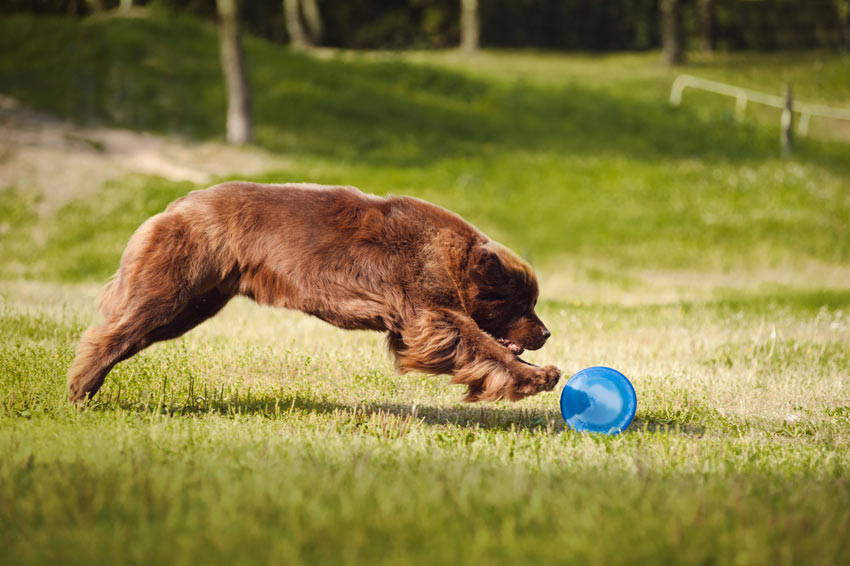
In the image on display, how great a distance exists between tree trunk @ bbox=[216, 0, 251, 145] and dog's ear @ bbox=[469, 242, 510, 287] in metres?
14.5

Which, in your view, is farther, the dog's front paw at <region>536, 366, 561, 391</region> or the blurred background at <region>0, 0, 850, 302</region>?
the blurred background at <region>0, 0, 850, 302</region>

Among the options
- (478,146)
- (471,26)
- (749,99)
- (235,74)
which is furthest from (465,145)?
(471,26)

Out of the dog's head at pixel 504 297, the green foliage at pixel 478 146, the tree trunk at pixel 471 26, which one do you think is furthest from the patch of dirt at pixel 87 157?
the tree trunk at pixel 471 26

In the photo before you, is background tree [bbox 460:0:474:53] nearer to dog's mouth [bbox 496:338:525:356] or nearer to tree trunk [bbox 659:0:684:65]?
tree trunk [bbox 659:0:684:65]

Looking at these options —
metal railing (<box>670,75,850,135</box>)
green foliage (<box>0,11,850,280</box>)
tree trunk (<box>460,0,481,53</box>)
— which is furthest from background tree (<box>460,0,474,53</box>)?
metal railing (<box>670,75,850,135</box>)

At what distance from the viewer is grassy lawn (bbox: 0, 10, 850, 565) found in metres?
2.87

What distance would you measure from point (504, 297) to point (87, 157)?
1403 centimetres

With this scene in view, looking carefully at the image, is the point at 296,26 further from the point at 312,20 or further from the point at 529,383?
the point at 529,383

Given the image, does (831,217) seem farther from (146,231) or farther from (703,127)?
(146,231)

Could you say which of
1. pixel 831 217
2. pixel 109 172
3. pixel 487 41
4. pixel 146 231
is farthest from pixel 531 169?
pixel 487 41

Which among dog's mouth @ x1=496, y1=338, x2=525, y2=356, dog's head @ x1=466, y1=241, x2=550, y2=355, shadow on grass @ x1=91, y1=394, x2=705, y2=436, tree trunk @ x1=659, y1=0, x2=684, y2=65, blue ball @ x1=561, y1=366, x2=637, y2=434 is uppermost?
tree trunk @ x1=659, y1=0, x2=684, y2=65

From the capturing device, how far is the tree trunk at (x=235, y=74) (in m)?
17.8

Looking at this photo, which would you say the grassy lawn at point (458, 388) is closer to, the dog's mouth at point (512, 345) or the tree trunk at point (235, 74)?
the dog's mouth at point (512, 345)

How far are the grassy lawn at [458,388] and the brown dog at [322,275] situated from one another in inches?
15.9
